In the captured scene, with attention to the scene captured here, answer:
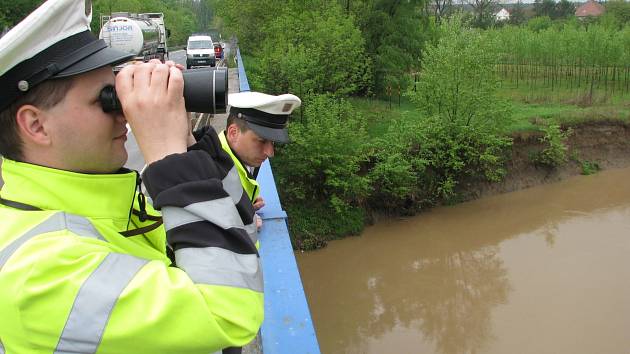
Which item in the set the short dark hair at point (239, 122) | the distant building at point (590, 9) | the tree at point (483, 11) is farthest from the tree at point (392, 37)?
the distant building at point (590, 9)

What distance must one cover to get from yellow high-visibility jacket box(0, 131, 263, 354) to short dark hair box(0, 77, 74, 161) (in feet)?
0.13

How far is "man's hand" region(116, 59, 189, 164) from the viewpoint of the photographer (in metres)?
0.98

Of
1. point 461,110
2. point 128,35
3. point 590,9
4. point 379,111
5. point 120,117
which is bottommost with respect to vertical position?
point 379,111

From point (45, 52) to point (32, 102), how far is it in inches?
3.6

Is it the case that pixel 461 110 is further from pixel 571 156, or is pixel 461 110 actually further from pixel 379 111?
pixel 571 156

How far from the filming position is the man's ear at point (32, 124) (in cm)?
98

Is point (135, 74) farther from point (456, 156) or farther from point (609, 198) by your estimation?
point (609, 198)

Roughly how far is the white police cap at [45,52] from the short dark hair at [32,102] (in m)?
0.01

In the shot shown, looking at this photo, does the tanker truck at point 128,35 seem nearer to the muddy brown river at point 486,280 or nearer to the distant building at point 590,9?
the muddy brown river at point 486,280

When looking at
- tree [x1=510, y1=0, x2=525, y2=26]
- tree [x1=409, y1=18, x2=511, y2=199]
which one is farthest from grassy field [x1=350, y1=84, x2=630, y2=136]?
tree [x1=510, y1=0, x2=525, y2=26]

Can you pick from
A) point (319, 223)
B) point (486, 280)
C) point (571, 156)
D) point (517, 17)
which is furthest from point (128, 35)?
point (517, 17)

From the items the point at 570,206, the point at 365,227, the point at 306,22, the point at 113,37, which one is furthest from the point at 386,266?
the point at 113,37

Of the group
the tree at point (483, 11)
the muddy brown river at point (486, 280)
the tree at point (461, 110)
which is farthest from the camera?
the tree at point (483, 11)

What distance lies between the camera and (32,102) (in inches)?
38.4
